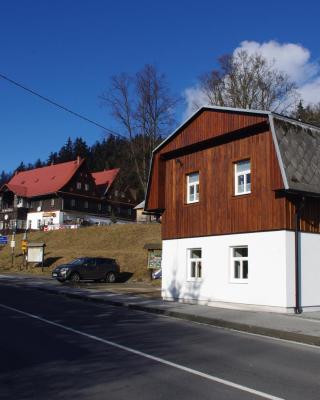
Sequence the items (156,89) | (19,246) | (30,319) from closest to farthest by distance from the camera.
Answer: (30,319) < (156,89) < (19,246)

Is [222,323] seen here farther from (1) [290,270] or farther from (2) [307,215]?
(2) [307,215]

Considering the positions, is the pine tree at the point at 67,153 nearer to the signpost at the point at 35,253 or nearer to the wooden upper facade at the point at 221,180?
the signpost at the point at 35,253

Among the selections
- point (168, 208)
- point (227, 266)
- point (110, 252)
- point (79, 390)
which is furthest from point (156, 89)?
point (79, 390)

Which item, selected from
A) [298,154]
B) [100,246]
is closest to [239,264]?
[298,154]

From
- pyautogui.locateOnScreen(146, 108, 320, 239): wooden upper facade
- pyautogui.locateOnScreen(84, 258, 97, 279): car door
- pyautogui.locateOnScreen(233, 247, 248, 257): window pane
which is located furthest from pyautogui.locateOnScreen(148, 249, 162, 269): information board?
pyautogui.locateOnScreen(233, 247, 248, 257): window pane

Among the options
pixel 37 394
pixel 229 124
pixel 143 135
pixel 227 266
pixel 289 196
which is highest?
pixel 143 135

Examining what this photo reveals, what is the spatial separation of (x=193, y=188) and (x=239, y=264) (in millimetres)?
4236

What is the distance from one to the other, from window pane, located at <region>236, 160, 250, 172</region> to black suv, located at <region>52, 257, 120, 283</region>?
17840 millimetres

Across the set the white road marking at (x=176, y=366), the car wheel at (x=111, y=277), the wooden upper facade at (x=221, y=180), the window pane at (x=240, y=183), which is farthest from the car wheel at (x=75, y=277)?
the white road marking at (x=176, y=366)

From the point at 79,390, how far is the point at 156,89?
50.0 meters

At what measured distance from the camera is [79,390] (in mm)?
7227

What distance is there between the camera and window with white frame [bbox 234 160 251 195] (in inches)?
773

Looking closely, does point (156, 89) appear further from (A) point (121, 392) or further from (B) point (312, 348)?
(A) point (121, 392)

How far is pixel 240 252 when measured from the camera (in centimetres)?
1970
